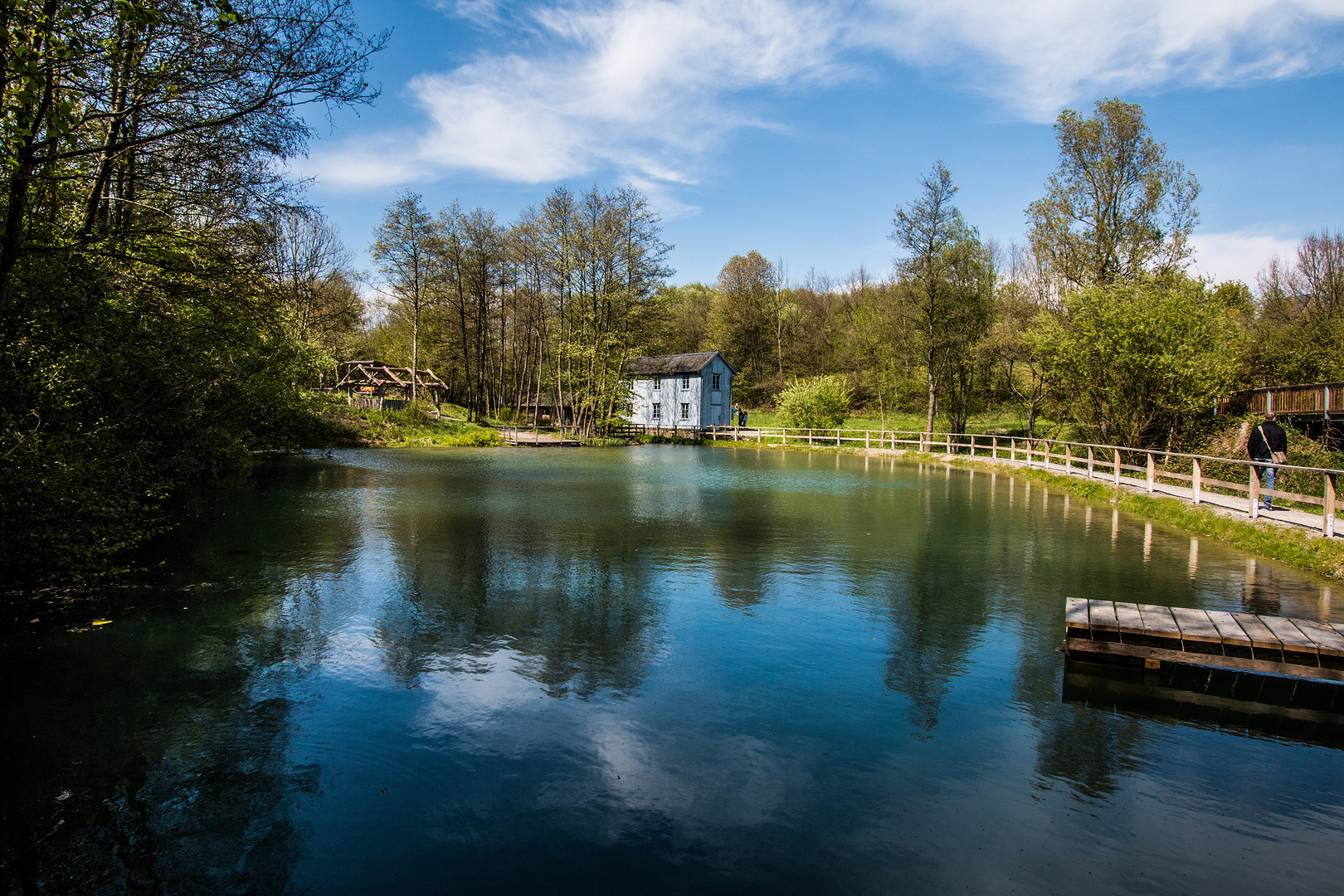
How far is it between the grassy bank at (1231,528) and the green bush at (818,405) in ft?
72.1

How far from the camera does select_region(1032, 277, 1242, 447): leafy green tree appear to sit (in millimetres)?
20062

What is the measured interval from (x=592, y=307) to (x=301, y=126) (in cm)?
3801

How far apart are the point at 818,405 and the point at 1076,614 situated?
37523mm

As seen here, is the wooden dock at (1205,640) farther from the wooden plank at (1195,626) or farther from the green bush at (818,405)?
the green bush at (818,405)

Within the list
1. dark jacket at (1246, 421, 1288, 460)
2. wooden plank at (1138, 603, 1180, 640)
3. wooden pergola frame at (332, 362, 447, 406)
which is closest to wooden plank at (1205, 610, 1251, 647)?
wooden plank at (1138, 603, 1180, 640)

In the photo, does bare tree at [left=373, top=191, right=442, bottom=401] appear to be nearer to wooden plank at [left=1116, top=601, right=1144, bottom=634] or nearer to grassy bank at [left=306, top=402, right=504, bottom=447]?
grassy bank at [left=306, top=402, right=504, bottom=447]

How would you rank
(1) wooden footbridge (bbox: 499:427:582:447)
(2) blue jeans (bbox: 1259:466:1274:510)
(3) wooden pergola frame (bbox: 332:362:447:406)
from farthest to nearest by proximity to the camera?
(3) wooden pergola frame (bbox: 332:362:447:406)
(1) wooden footbridge (bbox: 499:427:582:447)
(2) blue jeans (bbox: 1259:466:1274:510)

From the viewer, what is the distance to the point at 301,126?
9.12m

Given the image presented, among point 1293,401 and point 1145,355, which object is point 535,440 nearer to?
point 1145,355

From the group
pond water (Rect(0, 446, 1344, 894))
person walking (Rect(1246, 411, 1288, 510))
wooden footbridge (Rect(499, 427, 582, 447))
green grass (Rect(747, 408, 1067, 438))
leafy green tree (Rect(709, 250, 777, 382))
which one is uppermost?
leafy green tree (Rect(709, 250, 777, 382))

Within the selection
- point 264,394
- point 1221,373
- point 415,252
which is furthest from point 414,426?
point 1221,373

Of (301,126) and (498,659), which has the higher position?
(301,126)

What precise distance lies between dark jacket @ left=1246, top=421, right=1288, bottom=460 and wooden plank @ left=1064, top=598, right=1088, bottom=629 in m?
9.95

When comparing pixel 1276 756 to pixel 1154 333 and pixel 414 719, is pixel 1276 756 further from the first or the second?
pixel 1154 333
